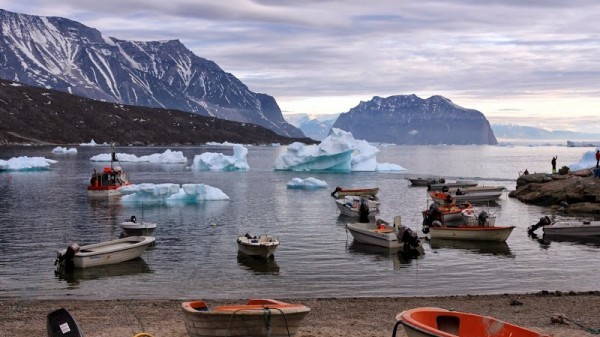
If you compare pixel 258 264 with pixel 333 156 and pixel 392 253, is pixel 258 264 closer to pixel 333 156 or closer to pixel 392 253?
pixel 392 253

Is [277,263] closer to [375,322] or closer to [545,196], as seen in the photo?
[375,322]

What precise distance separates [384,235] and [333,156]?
62.1m

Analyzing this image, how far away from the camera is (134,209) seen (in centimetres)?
5062

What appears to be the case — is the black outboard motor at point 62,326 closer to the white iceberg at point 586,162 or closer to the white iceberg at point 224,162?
the white iceberg at point 586,162

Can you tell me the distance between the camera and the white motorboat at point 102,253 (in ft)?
87.9

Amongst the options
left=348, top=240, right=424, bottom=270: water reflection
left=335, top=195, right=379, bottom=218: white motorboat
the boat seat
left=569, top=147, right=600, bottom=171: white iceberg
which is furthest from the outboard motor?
left=569, top=147, right=600, bottom=171: white iceberg

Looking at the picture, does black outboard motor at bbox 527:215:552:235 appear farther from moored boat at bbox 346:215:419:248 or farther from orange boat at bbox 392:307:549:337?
orange boat at bbox 392:307:549:337

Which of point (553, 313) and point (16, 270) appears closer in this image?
point (553, 313)

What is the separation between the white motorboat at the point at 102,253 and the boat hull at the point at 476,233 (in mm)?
14257

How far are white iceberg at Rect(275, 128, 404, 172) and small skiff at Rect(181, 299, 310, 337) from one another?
7578 cm

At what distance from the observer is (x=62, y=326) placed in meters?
13.0

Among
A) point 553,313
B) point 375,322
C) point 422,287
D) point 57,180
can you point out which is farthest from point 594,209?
point 57,180

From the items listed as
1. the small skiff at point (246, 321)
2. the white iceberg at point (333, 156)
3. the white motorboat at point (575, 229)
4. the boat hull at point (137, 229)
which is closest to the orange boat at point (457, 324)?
the small skiff at point (246, 321)

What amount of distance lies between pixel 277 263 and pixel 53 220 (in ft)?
65.8
